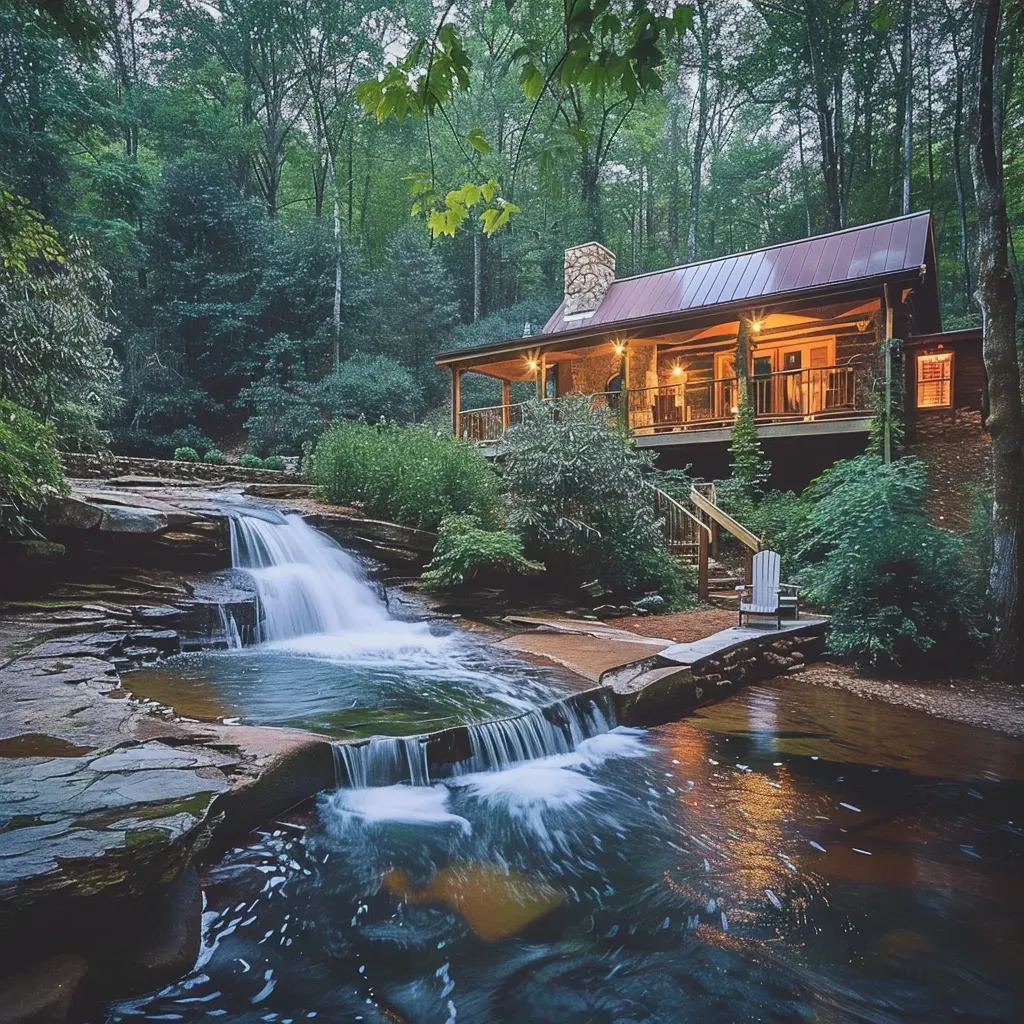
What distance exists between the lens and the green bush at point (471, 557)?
28.5 feet

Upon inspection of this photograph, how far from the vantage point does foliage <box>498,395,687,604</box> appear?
381 inches

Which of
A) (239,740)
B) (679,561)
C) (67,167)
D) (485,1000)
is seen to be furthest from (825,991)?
(67,167)

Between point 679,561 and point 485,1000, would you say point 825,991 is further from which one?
point 679,561

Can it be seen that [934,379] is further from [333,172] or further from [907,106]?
[333,172]

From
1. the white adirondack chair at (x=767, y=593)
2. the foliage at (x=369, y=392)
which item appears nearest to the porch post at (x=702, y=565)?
the white adirondack chair at (x=767, y=593)

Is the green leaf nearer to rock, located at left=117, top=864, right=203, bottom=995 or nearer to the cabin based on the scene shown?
rock, located at left=117, top=864, right=203, bottom=995

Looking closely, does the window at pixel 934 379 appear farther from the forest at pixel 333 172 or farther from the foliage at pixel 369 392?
the foliage at pixel 369 392

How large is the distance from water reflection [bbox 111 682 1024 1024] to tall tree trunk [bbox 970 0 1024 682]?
8.80 ft

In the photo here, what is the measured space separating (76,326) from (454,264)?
76.9ft

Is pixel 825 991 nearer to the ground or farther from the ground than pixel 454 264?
nearer to the ground

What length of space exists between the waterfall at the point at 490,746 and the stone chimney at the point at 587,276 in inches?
592

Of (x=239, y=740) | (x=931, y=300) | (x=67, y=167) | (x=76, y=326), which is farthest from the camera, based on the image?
(x=67, y=167)

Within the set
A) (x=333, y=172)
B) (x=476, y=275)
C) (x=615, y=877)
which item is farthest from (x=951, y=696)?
(x=333, y=172)

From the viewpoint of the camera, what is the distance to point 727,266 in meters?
16.2
